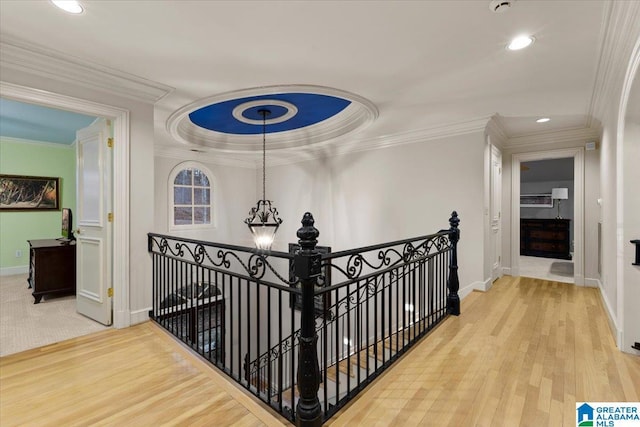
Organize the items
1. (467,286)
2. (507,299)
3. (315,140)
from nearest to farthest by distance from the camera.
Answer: (507,299) → (467,286) → (315,140)

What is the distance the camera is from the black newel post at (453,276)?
3.25 m

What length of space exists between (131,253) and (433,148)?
4.27 m

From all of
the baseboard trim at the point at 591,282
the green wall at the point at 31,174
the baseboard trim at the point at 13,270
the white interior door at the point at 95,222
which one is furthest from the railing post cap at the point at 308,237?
the baseboard trim at the point at 13,270

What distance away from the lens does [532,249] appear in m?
7.54

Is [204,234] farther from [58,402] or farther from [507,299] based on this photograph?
[507,299]

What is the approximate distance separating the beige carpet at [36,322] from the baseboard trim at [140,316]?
0.88 ft

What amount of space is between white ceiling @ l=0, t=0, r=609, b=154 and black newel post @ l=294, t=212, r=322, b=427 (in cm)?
153

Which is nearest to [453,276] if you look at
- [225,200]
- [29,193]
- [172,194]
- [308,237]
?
[308,237]

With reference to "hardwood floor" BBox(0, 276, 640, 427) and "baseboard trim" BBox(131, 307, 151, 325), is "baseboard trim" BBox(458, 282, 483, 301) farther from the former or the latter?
"baseboard trim" BBox(131, 307, 151, 325)

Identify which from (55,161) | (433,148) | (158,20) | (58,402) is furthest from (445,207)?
(55,161)

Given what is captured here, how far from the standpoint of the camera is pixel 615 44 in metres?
2.16

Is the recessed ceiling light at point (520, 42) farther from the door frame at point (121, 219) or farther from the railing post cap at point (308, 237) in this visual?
the door frame at point (121, 219)

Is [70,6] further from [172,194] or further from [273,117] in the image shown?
[172,194]

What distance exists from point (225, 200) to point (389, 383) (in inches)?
231
